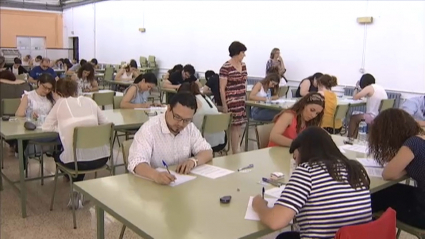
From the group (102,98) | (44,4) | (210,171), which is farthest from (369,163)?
(44,4)

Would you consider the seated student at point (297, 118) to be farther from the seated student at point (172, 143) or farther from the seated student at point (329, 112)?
the seated student at point (329, 112)

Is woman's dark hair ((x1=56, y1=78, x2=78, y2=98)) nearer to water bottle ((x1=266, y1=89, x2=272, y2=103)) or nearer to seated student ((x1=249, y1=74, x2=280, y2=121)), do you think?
seated student ((x1=249, y1=74, x2=280, y2=121))

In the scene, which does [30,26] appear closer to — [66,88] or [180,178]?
[66,88]

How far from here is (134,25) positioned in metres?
14.4

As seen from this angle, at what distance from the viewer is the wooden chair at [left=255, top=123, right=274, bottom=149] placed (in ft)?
11.5

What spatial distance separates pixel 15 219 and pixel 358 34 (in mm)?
6524

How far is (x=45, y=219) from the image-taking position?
354 centimetres

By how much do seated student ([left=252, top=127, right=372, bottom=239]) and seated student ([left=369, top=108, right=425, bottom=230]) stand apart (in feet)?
2.39

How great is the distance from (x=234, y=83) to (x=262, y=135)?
1.62m

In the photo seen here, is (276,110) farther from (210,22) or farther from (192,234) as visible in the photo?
(210,22)

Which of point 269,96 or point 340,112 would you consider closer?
point 340,112

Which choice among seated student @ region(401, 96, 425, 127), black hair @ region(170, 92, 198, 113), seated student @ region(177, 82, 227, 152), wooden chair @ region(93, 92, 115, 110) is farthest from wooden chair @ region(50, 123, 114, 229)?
seated student @ region(401, 96, 425, 127)

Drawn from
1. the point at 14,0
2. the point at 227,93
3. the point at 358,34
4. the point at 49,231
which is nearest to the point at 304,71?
the point at 358,34

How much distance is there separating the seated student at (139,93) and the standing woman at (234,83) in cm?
91
